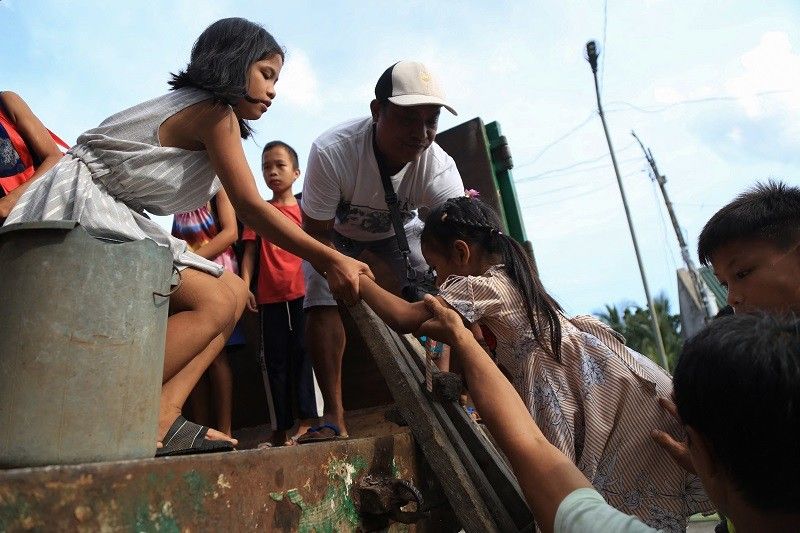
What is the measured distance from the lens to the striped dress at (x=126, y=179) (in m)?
1.90

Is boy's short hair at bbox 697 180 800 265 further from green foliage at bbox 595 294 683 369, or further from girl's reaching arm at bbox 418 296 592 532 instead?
green foliage at bbox 595 294 683 369

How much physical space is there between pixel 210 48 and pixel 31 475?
1.67 meters

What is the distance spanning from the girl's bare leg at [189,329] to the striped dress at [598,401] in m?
0.70

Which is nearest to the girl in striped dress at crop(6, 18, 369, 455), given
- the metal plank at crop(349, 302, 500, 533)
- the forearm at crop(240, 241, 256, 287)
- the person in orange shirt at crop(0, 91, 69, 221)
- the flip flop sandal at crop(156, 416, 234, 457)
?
the flip flop sandal at crop(156, 416, 234, 457)

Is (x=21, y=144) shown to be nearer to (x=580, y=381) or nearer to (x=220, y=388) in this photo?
(x=220, y=388)

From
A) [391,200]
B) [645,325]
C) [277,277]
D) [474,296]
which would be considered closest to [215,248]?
[277,277]

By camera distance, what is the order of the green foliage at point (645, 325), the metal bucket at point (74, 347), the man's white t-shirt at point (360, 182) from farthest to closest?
the green foliage at point (645, 325), the man's white t-shirt at point (360, 182), the metal bucket at point (74, 347)

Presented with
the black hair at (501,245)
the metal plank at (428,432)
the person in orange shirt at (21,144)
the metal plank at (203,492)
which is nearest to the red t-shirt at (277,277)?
the person in orange shirt at (21,144)

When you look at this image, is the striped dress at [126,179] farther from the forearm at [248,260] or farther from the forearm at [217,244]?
the forearm at [248,260]

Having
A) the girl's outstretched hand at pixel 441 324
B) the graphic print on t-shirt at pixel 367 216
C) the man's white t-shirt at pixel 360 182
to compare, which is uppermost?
the man's white t-shirt at pixel 360 182

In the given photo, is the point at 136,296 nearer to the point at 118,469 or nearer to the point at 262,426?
the point at 118,469

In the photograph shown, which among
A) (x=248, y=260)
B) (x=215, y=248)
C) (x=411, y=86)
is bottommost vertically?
(x=248, y=260)

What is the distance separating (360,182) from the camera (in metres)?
3.41

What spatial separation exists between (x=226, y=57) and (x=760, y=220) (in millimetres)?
1770
